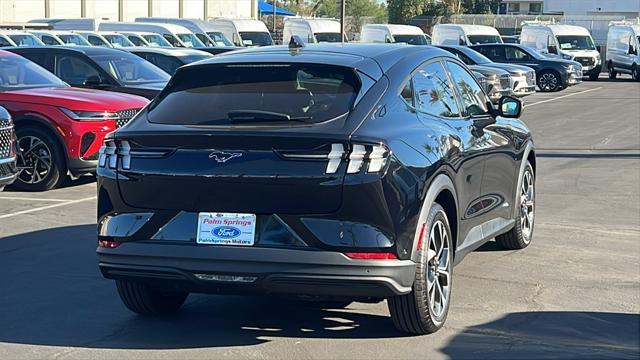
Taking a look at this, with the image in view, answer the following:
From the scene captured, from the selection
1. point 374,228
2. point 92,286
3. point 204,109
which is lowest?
point 92,286

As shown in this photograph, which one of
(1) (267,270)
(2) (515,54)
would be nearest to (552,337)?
(1) (267,270)

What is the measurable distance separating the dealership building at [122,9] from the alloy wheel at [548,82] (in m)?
25.6

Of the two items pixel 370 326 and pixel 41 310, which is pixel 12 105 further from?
pixel 370 326

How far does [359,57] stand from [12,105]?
7.15 m

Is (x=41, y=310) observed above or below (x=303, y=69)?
below

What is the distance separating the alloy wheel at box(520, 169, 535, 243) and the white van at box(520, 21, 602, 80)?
1323 inches

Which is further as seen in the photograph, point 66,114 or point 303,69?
point 66,114

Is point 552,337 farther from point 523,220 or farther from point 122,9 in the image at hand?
point 122,9

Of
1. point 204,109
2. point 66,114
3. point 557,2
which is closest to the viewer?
Answer: point 204,109

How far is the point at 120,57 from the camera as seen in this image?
1641cm

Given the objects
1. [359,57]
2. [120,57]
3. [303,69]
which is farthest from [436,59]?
[120,57]

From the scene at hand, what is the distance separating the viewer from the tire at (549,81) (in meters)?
35.4

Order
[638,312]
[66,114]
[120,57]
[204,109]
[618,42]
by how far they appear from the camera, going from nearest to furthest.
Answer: [204,109] < [638,312] < [66,114] < [120,57] < [618,42]

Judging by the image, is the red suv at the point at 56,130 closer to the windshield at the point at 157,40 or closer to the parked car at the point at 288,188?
the parked car at the point at 288,188
